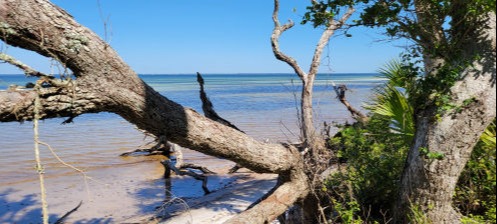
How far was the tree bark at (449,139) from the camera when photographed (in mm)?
3914

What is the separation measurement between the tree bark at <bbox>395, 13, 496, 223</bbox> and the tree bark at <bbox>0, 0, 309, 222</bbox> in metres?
1.95

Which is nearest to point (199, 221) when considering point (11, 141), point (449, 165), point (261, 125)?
point (449, 165)

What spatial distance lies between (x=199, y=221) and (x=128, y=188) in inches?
151

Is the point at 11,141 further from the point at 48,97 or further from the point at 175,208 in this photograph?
the point at 48,97

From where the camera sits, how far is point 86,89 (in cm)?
322

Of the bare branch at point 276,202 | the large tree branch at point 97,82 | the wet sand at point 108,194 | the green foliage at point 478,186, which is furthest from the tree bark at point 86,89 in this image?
the wet sand at point 108,194

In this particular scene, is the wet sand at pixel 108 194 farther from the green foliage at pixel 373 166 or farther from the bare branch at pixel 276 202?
the green foliage at pixel 373 166

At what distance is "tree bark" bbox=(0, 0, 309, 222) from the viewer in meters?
2.89

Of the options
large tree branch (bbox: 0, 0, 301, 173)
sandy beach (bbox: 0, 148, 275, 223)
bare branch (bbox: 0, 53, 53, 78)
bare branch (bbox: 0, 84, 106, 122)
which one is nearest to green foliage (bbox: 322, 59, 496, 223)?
large tree branch (bbox: 0, 0, 301, 173)

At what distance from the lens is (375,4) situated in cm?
423

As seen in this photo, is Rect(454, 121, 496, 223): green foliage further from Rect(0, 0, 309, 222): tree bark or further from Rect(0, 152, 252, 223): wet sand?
Rect(0, 152, 252, 223): wet sand

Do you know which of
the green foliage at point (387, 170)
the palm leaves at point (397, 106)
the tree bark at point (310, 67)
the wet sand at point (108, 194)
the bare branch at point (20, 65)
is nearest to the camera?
the bare branch at point (20, 65)

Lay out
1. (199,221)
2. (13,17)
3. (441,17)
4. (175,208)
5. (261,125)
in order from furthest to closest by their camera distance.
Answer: (261,125) < (175,208) < (199,221) < (441,17) < (13,17)

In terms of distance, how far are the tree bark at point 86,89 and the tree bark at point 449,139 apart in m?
1.95
